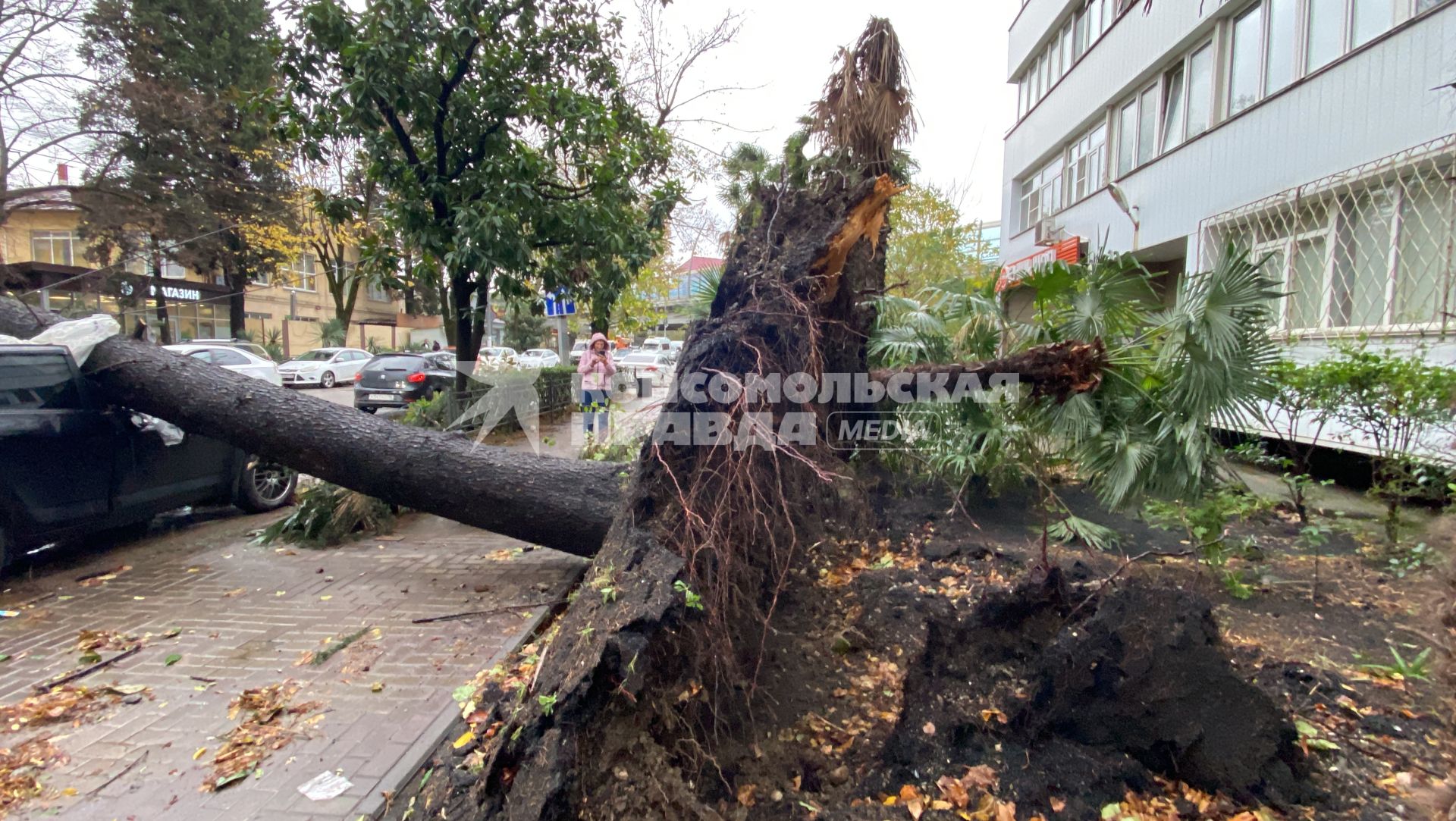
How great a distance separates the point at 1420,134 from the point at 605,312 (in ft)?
26.9

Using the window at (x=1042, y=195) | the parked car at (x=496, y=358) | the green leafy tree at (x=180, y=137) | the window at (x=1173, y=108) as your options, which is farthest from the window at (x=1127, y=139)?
the green leafy tree at (x=180, y=137)

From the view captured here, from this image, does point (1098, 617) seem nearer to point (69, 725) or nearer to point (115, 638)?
point (69, 725)

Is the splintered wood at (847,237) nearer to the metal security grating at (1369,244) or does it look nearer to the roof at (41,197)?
the metal security grating at (1369,244)

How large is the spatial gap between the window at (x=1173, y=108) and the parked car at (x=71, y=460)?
1338cm

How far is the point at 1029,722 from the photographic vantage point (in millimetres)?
2414

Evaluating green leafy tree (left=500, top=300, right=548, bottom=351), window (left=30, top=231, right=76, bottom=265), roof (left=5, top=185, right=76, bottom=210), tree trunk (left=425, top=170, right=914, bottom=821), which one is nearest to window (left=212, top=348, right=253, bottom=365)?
roof (left=5, top=185, right=76, bottom=210)

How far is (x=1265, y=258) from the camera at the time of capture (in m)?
3.36

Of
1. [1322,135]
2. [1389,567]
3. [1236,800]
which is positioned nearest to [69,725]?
[1236,800]

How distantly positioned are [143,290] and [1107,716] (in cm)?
2775

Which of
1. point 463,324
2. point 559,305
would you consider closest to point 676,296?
point 559,305

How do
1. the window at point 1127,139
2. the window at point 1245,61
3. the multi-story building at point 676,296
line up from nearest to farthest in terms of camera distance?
the multi-story building at point 676,296
the window at point 1245,61
the window at point 1127,139

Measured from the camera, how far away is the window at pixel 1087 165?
12789mm

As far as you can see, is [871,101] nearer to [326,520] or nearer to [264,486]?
[326,520]

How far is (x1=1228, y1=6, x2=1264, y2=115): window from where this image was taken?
8.06 metres
